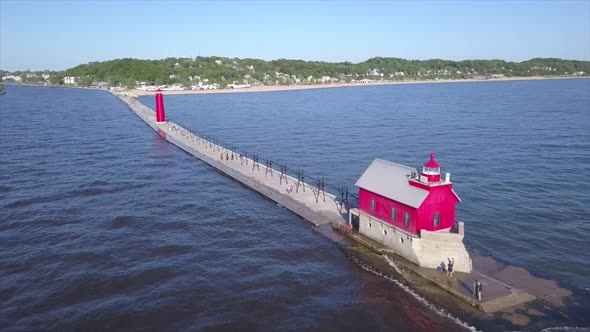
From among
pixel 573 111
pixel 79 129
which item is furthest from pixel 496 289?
pixel 573 111

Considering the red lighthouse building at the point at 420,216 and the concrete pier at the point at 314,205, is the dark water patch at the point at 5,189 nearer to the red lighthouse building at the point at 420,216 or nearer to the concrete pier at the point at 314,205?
the concrete pier at the point at 314,205

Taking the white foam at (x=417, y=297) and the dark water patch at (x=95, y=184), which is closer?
the white foam at (x=417, y=297)

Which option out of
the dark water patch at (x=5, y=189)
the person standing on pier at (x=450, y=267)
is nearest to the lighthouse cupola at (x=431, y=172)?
the person standing on pier at (x=450, y=267)

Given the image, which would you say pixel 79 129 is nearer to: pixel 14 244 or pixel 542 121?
pixel 14 244

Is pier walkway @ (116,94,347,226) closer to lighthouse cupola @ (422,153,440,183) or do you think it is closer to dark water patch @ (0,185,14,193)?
lighthouse cupola @ (422,153,440,183)

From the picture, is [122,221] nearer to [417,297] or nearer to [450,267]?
[417,297]
